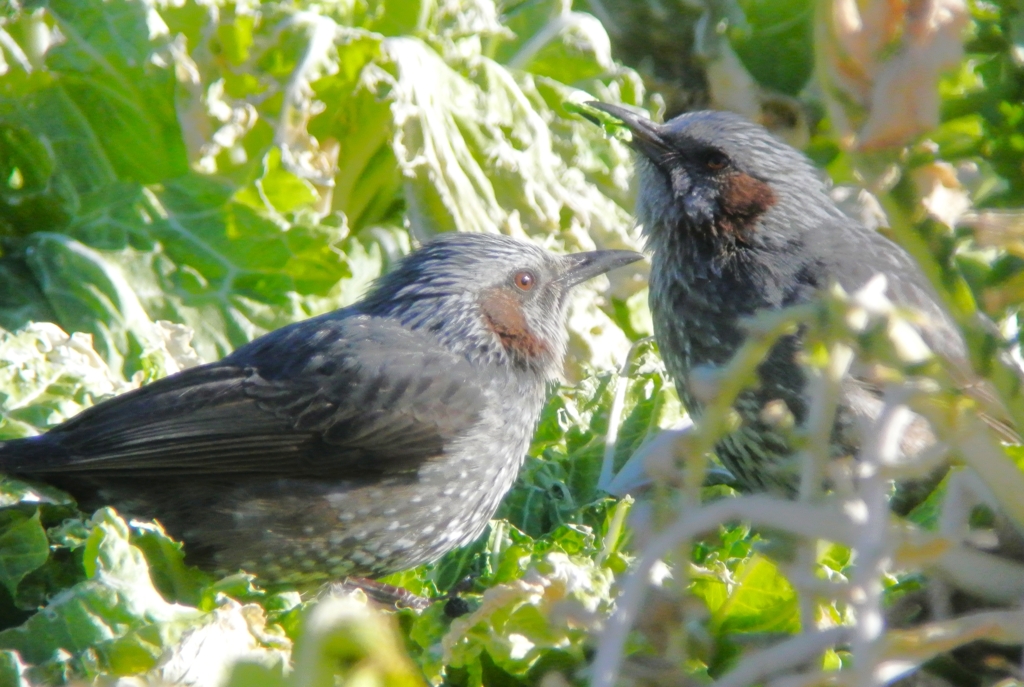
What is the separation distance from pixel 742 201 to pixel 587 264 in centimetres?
61

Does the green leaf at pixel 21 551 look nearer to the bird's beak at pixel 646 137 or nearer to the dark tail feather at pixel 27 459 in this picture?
the dark tail feather at pixel 27 459

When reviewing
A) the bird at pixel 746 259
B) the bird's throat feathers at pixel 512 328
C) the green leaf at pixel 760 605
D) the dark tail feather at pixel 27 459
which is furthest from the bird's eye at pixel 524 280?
the green leaf at pixel 760 605

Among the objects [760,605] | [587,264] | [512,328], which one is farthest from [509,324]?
[760,605]

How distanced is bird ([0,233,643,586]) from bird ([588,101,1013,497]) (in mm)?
636

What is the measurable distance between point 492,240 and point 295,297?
1101 mm

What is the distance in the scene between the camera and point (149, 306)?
16.1 ft

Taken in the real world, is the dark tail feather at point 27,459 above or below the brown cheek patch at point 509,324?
above

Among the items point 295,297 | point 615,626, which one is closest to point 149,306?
point 295,297

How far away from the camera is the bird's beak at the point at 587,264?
4402 millimetres

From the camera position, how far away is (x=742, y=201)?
4.22 m

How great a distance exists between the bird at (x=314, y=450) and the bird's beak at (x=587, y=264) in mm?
518

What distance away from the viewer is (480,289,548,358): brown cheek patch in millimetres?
4109

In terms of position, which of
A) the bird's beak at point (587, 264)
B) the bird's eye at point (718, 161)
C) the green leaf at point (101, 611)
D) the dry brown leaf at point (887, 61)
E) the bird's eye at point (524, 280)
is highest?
the dry brown leaf at point (887, 61)

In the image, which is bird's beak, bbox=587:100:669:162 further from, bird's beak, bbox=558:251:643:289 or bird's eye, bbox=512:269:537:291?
bird's eye, bbox=512:269:537:291
